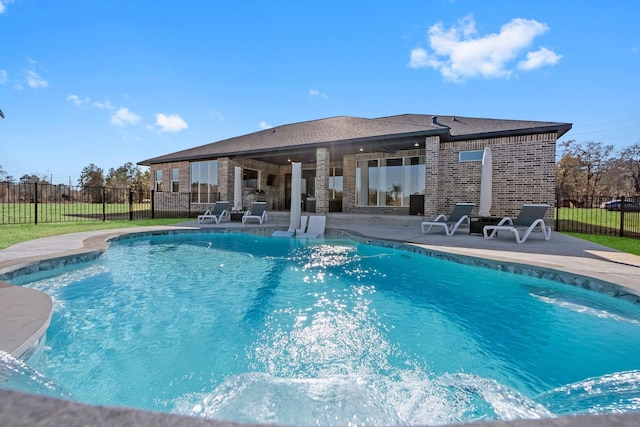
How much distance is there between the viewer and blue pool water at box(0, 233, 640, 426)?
237cm

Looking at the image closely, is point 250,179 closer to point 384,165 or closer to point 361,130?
point 361,130

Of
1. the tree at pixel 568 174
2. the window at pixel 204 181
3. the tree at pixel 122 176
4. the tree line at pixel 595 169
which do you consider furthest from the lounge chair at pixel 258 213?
the tree at pixel 122 176

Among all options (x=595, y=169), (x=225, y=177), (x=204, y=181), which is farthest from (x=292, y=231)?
(x=595, y=169)

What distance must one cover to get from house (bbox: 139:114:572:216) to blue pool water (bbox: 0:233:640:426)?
7.62 metres

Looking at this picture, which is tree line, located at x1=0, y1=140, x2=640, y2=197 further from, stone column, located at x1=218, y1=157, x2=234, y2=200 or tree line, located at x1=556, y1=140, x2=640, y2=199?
stone column, located at x1=218, y1=157, x2=234, y2=200

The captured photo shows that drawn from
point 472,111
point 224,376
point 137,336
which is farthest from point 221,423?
point 472,111

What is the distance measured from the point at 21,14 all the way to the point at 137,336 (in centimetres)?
1341

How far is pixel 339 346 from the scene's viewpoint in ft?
10.6

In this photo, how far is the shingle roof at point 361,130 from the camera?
11.4 metres

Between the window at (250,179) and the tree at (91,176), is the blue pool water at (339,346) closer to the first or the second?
the window at (250,179)

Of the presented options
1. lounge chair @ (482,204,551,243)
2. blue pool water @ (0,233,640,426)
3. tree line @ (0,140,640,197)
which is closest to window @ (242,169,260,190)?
blue pool water @ (0,233,640,426)

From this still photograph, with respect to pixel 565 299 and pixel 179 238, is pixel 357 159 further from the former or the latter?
pixel 565 299

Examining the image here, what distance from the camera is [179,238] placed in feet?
33.9

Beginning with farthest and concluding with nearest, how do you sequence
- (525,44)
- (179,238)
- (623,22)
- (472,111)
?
1. (472,111)
2. (525,44)
3. (623,22)
4. (179,238)
